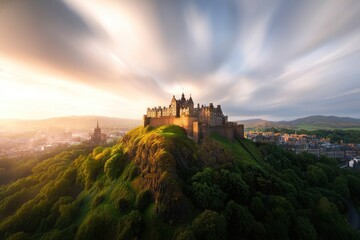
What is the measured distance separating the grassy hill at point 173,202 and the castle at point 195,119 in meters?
5.08

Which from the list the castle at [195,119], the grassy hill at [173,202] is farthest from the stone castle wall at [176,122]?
the grassy hill at [173,202]

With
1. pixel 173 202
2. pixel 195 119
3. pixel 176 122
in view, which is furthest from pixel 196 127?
pixel 173 202

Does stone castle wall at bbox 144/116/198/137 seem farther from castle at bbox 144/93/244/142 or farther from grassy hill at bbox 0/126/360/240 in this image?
grassy hill at bbox 0/126/360/240

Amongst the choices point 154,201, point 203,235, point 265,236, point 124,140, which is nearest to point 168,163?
point 154,201

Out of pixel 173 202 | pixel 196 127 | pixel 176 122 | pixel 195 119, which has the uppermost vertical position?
pixel 195 119

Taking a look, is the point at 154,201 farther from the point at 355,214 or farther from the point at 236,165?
the point at 355,214

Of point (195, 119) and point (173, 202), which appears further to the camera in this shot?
point (195, 119)

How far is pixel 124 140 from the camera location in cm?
7425

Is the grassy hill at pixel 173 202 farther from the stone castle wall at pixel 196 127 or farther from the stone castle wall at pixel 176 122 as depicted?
the stone castle wall at pixel 196 127

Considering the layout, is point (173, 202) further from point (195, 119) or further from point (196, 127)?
point (195, 119)

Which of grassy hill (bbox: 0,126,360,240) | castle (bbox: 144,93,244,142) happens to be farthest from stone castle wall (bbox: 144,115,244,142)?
grassy hill (bbox: 0,126,360,240)

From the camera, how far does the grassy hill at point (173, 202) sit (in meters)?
38.8

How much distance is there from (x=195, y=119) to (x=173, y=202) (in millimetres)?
31990

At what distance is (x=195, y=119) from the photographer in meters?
65.8
